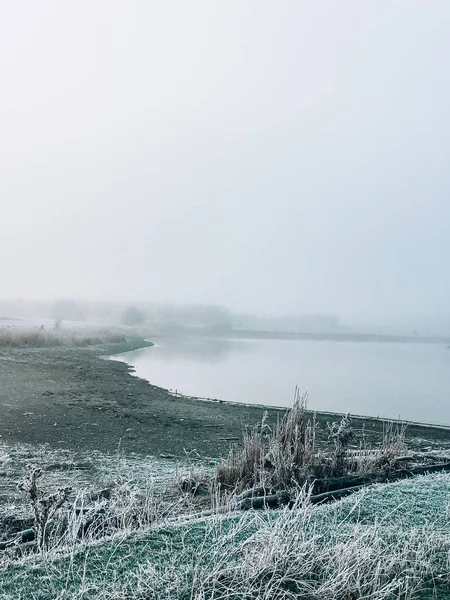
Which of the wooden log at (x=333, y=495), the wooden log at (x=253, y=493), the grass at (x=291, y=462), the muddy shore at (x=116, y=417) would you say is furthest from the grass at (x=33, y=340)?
the wooden log at (x=333, y=495)

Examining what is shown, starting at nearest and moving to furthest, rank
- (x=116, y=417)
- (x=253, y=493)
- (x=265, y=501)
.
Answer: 1. (x=265, y=501)
2. (x=253, y=493)
3. (x=116, y=417)

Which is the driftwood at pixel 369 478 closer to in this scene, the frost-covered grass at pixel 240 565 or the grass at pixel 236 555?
the grass at pixel 236 555

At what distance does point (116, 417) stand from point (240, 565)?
21.7 ft

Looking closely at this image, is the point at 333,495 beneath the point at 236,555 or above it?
beneath

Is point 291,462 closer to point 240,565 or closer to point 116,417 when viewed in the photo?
point 240,565

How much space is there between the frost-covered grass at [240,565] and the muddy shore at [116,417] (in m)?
3.78

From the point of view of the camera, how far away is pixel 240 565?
2.63m

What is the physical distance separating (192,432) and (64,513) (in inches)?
199

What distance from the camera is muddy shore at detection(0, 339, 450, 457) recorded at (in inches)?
282

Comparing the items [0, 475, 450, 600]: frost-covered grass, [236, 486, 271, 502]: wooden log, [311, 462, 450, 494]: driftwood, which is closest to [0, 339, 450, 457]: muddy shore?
[311, 462, 450, 494]: driftwood

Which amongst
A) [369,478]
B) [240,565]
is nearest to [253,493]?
[369,478]

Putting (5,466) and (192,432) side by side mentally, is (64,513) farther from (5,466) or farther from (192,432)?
(192,432)

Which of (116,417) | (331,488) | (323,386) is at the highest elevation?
(331,488)

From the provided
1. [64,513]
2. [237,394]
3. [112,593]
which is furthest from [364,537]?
[237,394]
